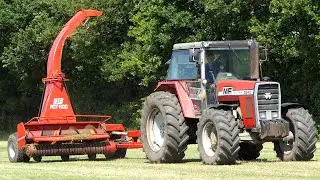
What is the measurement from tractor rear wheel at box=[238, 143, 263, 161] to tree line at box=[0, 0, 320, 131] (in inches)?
531

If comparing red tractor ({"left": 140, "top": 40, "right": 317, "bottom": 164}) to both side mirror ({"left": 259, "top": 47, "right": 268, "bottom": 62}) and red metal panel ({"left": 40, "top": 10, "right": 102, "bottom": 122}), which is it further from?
red metal panel ({"left": 40, "top": 10, "right": 102, "bottom": 122})

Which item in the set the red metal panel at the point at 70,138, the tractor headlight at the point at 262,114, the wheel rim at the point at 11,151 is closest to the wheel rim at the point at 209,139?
the tractor headlight at the point at 262,114

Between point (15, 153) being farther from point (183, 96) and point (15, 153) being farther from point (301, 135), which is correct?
point (301, 135)

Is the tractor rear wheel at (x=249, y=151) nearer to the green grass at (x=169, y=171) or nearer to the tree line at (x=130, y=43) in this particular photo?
the green grass at (x=169, y=171)

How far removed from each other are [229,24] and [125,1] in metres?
8.42

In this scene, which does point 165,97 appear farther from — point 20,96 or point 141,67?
point 20,96

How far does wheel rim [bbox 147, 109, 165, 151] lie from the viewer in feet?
61.3

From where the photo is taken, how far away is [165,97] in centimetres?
1811

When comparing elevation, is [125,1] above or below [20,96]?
above

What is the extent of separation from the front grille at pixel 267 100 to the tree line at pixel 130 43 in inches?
578

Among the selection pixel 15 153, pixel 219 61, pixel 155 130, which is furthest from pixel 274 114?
pixel 15 153

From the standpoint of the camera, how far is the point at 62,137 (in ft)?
65.5

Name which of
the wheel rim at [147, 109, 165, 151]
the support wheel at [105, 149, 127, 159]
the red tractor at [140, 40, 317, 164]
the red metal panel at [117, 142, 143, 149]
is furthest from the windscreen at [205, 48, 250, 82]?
the support wheel at [105, 149, 127, 159]

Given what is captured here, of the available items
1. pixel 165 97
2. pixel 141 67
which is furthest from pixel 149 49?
pixel 165 97
